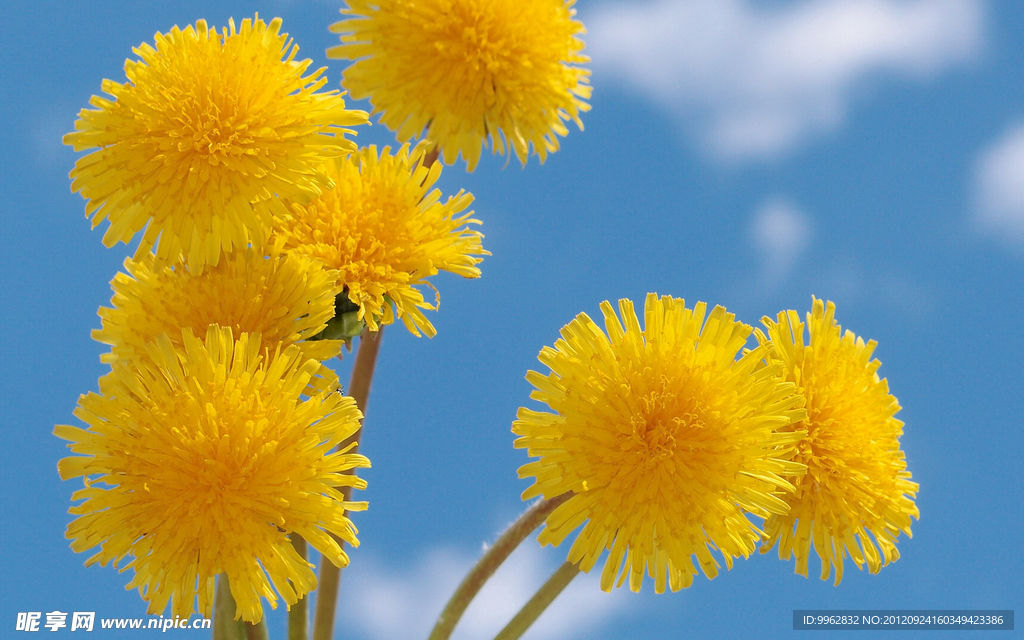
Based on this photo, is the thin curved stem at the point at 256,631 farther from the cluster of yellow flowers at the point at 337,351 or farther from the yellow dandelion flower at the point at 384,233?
the yellow dandelion flower at the point at 384,233

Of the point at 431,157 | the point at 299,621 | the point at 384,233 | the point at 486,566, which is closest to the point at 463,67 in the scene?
the point at 431,157

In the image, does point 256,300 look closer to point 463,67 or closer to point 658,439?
point 463,67

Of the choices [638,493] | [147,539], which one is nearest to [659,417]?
[638,493]

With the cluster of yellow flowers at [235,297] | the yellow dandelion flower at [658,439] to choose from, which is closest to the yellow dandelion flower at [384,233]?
the cluster of yellow flowers at [235,297]

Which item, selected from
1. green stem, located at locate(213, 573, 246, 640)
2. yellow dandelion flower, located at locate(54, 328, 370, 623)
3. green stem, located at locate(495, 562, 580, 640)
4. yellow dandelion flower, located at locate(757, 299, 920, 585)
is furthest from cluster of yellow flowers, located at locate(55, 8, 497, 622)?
yellow dandelion flower, located at locate(757, 299, 920, 585)

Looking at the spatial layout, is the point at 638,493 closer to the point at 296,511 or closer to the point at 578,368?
the point at 578,368
